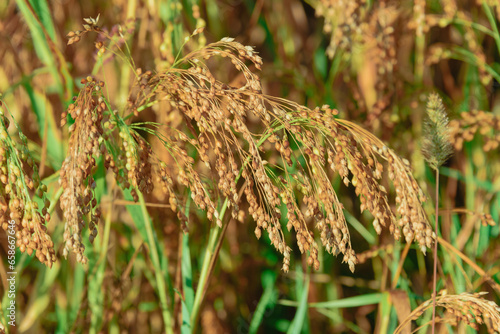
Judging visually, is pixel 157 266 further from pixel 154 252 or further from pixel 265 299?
pixel 265 299

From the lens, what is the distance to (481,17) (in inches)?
78.2

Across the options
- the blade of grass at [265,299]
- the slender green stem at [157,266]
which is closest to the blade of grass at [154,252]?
the slender green stem at [157,266]

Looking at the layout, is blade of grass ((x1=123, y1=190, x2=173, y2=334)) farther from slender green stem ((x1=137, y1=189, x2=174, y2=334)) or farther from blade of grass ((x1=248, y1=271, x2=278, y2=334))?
blade of grass ((x1=248, y1=271, x2=278, y2=334))

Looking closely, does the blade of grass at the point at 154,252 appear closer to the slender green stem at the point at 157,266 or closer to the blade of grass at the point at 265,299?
the slender green stem at the point at 157,266

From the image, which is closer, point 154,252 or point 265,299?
point 154,252

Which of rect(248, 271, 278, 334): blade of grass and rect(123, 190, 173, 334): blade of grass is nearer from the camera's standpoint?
rect(123, 190, 173, 334): blade of grass

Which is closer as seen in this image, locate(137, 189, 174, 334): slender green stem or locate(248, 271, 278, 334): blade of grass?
locate(137, 189, 174, 334): slender green stem

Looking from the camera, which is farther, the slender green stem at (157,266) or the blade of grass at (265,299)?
the blade of grass at (265,299)

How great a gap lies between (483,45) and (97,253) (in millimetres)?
1665

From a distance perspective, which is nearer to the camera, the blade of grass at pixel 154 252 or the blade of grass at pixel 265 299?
the blade of grass at pixel 154 252

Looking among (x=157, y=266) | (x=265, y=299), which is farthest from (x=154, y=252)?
(x=265, y=299)

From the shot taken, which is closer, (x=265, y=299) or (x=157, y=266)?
(x=157, y=266)

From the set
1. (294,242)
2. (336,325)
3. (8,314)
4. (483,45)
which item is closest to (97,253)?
(8,314)

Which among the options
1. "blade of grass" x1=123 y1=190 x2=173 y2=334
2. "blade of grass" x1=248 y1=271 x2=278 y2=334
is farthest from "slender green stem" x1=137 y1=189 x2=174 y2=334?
"blade of grass" x1=248 y1=271 x2=278 y2=334
